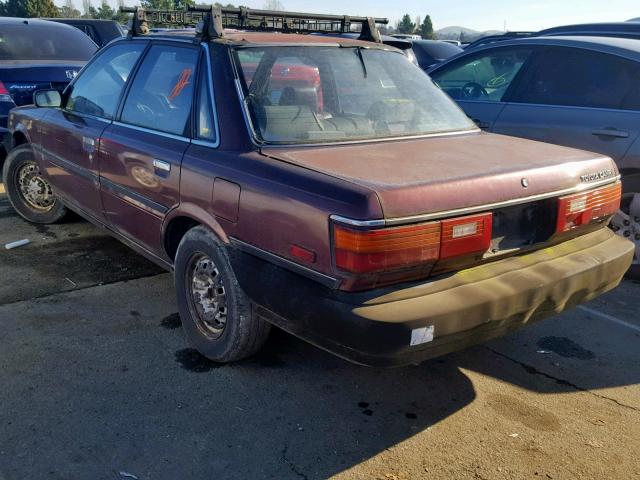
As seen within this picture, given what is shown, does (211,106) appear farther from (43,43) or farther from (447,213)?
(43,43)

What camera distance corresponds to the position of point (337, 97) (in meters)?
3.45

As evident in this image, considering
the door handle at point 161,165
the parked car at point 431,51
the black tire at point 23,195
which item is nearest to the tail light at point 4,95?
the black tire at point 23,195

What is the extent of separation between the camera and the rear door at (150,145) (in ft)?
11.3

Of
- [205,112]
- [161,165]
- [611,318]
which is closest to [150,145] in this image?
[161,165]

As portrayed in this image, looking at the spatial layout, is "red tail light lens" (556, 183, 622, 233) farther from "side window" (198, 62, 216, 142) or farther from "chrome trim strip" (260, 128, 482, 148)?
"side window" (198, 62, 216, 142)

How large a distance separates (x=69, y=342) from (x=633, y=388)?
305 centimetres

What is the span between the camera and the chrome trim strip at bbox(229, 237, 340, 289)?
2.54m

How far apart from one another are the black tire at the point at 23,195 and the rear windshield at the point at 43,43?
2.76 metres

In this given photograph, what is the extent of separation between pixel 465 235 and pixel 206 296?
4.81 ft

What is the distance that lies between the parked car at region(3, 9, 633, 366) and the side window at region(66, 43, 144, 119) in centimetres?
3

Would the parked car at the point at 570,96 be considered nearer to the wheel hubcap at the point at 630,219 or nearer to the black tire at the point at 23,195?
the wheel hubcap at the point at 630,219

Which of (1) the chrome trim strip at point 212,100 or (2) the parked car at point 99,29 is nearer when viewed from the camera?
(1) the chrome trim strip at point 212,100

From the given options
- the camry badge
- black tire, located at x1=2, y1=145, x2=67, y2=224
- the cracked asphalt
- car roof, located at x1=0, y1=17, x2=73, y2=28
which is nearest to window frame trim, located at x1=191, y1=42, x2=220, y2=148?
the cracked asphalt

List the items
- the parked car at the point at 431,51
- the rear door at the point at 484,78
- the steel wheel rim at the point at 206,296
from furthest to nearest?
the parked car at the point at 431,51, the rear door at the point at 484,78, the steel wheel rim at the point at 206,296
